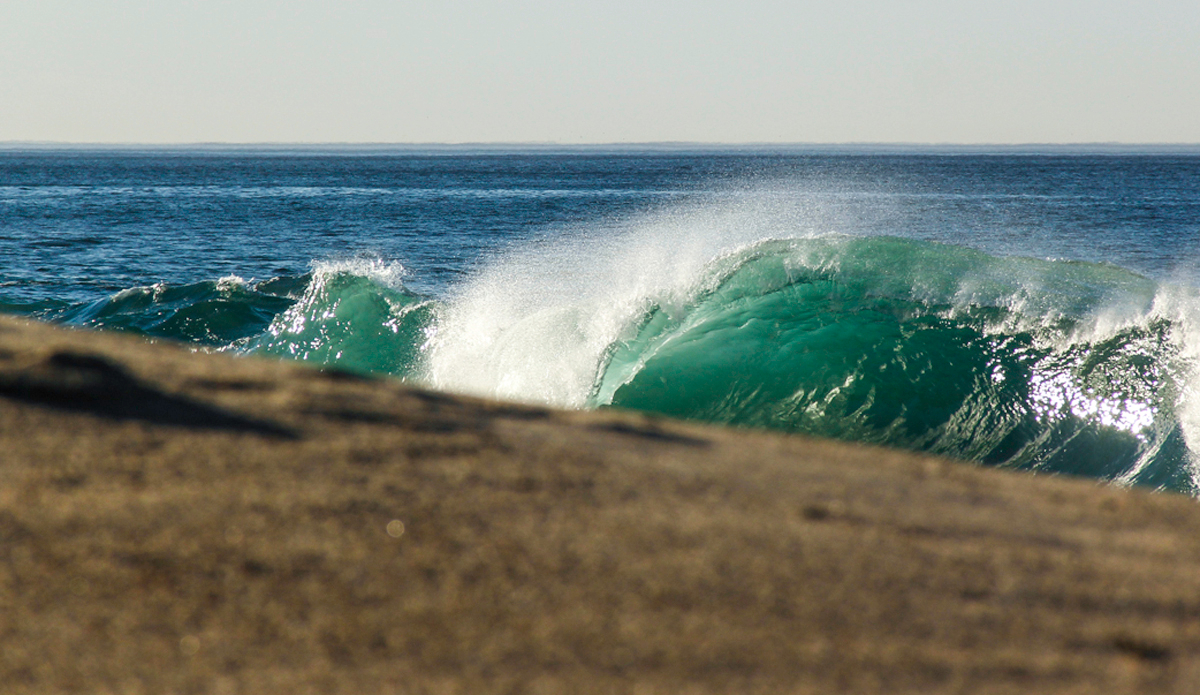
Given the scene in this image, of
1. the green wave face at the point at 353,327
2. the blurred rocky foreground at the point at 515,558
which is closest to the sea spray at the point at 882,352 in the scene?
the green wave face at the point at 353,327

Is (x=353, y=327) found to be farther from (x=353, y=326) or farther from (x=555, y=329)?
(x=555, y=329)

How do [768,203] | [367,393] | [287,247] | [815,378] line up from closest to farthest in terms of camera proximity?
[367,393] → [815,378] → [287,247] → [768,203]

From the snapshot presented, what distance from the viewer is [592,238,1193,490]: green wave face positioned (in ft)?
26.0

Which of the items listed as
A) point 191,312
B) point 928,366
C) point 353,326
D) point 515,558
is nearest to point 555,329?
point 353,326

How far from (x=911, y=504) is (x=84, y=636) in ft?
7.42

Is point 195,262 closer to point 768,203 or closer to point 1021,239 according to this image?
point 1021,239

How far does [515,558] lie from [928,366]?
6.99m

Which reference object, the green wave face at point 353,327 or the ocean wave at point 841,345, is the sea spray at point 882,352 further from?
the green wave face at point 353,327

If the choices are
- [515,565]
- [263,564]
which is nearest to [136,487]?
[263,564]

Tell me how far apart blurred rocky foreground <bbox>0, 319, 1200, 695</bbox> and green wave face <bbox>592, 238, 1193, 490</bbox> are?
483cm

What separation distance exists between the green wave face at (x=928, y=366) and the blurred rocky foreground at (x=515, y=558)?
483cm

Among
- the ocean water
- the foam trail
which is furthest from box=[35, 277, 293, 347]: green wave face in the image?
the foam trail

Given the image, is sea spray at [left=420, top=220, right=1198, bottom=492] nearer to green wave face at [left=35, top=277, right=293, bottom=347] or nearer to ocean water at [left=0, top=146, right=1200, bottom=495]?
ocean water at [left=0, top=146, right=1200, bottom=495]

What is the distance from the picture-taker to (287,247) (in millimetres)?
28141
